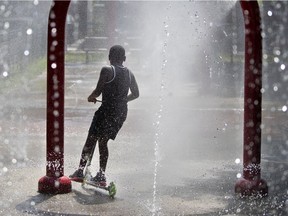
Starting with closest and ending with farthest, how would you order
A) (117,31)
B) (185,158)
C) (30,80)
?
(185,158)
(30,80)
(117,31)

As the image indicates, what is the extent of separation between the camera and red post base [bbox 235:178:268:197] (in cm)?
823

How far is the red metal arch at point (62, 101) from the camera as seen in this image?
8.18m

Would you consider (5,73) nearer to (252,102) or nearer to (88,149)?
(88,149)

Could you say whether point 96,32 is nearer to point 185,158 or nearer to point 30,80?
point 30,80

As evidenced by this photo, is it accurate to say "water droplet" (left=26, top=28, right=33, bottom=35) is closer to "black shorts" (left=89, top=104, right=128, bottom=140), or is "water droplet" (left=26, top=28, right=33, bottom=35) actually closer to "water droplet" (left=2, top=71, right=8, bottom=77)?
"water droplet" (left=2, top=71, right=8, bottom=77)

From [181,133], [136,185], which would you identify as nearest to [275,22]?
[181,133]

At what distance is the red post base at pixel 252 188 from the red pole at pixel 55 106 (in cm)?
Answer: 188

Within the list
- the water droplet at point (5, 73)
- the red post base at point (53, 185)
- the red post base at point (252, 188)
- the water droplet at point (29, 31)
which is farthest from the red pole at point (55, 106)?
the water droplet at point (29, 31)

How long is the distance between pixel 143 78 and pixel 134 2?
15503mm

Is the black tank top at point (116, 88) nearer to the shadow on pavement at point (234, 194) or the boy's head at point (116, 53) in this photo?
the boy's head at point (116, 53)

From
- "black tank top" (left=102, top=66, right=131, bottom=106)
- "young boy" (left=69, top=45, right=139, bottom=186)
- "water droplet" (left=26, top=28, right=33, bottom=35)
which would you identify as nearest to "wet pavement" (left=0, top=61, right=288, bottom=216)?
"young boy" (left=69, top=45, right=139, bottom=186)

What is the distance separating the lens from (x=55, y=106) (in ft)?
27.0

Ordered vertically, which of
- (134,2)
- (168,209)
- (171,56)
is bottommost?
(168,209)

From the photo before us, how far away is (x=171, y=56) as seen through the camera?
84.5ft
